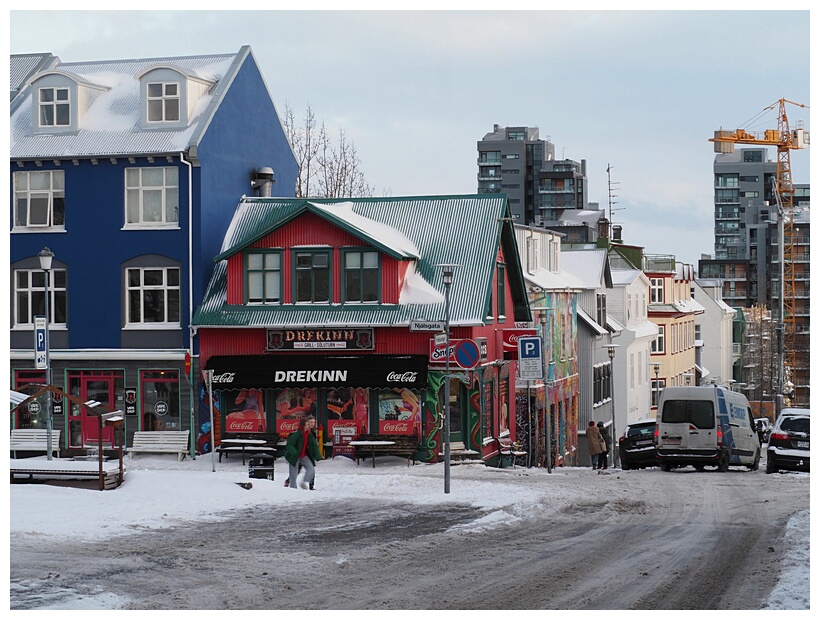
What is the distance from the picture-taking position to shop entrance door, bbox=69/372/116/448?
34.4 m

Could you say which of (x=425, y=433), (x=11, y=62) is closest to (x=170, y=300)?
(x=425, y=433)

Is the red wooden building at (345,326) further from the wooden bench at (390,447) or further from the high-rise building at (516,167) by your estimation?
the high-rise building at (516,167)

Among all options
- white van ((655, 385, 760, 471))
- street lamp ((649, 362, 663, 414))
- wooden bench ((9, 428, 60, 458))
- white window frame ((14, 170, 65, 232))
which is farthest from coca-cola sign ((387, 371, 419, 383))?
street lamp ((649, 362, 663, 414))

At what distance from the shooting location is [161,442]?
111 ft

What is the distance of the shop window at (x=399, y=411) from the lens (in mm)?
32562

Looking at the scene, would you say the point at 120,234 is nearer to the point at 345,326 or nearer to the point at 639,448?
the point at 345,326

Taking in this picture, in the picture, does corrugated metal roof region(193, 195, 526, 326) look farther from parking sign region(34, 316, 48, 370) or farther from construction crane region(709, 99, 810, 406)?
construction crane region(709, 99, 810, 406)

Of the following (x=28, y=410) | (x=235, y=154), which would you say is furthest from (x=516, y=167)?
(x=28, y=410)

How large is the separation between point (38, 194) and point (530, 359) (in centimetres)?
1551

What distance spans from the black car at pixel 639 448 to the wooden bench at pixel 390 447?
717cm

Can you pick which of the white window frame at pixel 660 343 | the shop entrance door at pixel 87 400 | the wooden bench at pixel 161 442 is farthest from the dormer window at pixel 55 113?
the white window frame at pixel 660 343

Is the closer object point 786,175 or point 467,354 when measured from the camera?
point 467,354

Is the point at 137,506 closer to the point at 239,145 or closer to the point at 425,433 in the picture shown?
the point at 425,433

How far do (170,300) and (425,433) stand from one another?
26.2ft
